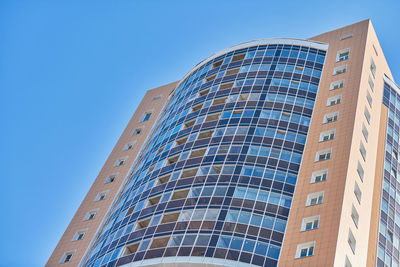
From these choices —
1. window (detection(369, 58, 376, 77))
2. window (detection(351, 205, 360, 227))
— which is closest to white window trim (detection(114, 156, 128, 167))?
window (detection(369, 58, 376, 77))

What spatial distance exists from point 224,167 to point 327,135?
10.3m

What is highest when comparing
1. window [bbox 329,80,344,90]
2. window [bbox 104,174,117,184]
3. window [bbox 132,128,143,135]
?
window [bbox 329,80,344,90]

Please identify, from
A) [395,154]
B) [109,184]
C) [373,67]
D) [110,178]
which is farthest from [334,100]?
[110,178]

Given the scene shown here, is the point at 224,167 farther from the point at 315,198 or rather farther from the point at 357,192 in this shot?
the point at 357,192

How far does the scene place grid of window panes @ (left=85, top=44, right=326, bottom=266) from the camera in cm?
4525

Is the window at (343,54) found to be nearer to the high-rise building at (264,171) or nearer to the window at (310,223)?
the high-rise building at (264,171)

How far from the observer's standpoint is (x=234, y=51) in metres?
67.5

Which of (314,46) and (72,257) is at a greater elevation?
(314,46)

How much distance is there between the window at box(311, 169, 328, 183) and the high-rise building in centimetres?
9

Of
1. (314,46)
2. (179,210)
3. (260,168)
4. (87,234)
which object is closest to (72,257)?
Result: (87,234)

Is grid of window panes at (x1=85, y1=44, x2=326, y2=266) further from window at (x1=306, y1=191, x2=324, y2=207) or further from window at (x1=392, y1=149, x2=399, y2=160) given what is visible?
window at (x1=392, y1=149, x2=399, y2=160)

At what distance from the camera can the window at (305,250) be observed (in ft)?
139

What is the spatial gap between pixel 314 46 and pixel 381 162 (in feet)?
50.3

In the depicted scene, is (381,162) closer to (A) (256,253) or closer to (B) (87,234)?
(A) (256,253)
